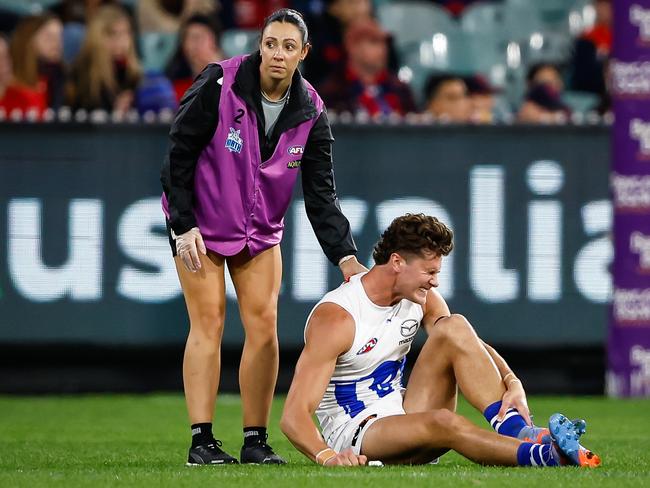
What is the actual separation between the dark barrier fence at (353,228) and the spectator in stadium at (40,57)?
883 millimetres

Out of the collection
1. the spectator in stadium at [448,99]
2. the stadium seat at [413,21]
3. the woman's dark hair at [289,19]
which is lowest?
the spectator in stadium at [448,99]

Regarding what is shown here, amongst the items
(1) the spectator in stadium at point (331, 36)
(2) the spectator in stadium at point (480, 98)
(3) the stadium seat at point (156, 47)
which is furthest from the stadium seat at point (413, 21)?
(3) the stadium seat at point (156, 47)

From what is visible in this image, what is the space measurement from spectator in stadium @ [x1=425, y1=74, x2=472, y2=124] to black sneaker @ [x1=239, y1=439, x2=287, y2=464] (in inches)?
210

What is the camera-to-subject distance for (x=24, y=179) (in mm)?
10289

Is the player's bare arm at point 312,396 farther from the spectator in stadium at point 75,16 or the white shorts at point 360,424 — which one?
the spectator in stadium at point 75,16

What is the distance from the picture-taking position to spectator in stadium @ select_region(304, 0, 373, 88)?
11688 millimetres

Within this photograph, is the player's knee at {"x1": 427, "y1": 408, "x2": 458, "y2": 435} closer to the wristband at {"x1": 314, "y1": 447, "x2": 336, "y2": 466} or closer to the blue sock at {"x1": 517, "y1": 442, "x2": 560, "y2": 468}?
the blue sock at {"x1": 517, "y1": 442, "x2": 560, "y2": 468}

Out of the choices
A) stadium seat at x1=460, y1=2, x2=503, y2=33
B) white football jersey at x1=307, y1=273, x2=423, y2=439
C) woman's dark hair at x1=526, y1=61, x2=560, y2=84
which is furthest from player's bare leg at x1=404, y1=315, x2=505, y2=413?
stadium seat at x1=460, y1=2, x2=503, y2=33

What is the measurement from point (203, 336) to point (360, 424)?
31.7 inches

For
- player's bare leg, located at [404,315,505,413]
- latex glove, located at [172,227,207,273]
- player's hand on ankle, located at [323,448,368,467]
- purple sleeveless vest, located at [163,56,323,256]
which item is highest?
purple sleeveless vest, located at [163,56,323,256]

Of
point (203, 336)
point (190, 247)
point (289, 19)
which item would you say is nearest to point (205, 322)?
point (203, 336)

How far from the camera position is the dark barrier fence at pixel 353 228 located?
33.8ft

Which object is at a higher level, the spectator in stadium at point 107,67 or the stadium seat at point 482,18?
the stadium seat at point 482,18

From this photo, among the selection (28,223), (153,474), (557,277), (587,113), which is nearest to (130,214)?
(28,223)
